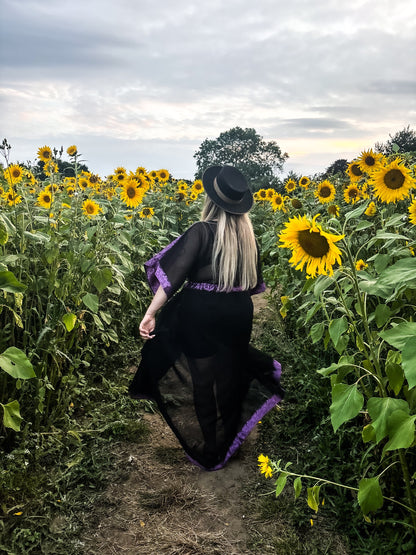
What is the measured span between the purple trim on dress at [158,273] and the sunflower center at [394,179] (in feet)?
4.46

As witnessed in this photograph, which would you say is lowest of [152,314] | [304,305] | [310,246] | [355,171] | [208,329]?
[208,329]

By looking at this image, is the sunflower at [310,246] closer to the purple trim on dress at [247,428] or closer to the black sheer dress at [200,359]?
the black sheer dress at [200,359]

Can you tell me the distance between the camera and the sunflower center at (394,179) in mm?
3066

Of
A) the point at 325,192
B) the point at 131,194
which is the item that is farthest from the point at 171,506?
the point at 325,192

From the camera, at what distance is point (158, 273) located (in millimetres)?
2896

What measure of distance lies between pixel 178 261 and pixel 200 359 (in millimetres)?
608

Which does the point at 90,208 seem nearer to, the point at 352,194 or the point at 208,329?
the point at 208,329

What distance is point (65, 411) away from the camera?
312 centimetres

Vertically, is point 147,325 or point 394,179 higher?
point 394,179

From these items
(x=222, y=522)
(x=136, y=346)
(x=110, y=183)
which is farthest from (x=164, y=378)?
(x=110, y=183)

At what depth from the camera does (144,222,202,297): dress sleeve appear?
284 centimetres

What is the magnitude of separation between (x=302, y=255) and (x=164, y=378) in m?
1.45

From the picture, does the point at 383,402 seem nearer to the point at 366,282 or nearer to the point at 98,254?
the point at 366,282

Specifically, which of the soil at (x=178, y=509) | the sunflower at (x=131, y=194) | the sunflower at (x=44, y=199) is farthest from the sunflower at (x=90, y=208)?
the soil at (x=178, y=509)
